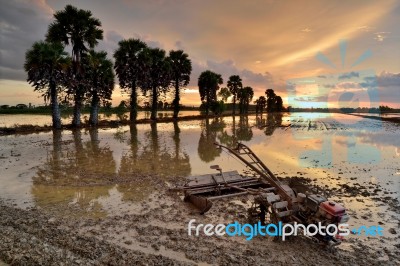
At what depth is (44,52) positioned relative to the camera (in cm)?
3005

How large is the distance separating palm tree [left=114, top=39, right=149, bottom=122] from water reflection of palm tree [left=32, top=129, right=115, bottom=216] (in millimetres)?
25373

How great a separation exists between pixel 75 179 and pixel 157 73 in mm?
39620

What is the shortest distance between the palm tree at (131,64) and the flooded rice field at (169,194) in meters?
23.7

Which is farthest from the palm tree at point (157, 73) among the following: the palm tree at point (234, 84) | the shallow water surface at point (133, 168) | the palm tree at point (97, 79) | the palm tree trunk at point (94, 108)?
the palm tree at point (234, 84)

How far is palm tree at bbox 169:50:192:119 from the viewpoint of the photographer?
56.3 meters

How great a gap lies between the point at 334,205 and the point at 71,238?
19.8ft

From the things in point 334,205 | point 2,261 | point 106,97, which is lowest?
point 2,261

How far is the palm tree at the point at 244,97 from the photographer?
3512 inches

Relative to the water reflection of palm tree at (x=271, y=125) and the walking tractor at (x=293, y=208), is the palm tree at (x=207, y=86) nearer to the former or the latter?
the water reflection of palm tree at (x=271, y=125)

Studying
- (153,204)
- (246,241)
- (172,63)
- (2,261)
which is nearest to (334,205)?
(246,241)

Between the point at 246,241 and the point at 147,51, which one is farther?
the point at 147,51

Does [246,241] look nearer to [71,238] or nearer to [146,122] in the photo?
[71,238]

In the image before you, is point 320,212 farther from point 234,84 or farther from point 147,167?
point 234,84

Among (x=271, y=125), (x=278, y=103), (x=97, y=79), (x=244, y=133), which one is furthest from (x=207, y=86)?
(x=278, y=103)
